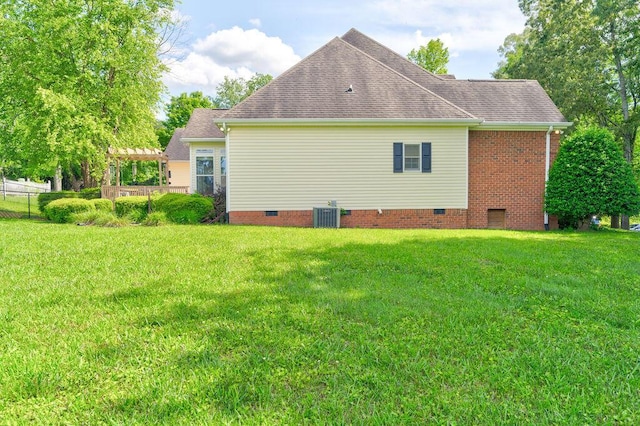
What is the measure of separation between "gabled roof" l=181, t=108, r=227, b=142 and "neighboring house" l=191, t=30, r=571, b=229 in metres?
3.49

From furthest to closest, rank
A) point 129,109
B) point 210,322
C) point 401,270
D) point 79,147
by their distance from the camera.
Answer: point 129,109
point 79,147
point 401,270
point 210,322

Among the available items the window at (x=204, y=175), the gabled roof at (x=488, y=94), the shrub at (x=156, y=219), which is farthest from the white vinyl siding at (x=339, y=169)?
the window at (x=204, y=175)

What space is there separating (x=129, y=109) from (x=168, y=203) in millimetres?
7880

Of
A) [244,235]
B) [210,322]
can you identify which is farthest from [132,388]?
[244,235]

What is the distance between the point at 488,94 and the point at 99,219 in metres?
14.6

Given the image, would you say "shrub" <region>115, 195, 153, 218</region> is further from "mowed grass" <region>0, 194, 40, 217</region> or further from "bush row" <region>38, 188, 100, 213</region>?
"mowed grass" <region>0, 194, 40, 217</region>

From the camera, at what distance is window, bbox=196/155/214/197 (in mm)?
16172

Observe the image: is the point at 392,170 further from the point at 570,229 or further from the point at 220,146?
the point at 220,146

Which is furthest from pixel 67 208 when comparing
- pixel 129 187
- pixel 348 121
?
pixel 348 121

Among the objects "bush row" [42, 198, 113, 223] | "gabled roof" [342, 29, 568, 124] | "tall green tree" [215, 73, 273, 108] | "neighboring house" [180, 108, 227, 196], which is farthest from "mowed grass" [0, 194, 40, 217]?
"tall green tree" [215, 73, 273, 108]

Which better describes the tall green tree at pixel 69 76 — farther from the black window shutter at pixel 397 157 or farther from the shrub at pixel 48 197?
the black window shutter at pixel 397 157

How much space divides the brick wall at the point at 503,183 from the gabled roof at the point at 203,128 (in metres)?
8.98

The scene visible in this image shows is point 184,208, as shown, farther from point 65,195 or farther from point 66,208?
point 65,195

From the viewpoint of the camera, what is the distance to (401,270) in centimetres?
564
